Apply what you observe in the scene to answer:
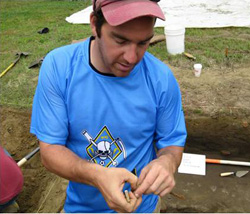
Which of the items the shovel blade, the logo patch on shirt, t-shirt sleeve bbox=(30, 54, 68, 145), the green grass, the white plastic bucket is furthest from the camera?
the white plastic bucket

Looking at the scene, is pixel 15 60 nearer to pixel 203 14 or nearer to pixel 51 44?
pixel 51 44

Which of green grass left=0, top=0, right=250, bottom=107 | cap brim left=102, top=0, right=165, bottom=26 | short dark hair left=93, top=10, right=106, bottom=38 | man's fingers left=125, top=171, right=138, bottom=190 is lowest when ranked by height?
green grass left=0, top=0, right=250, bottom=107

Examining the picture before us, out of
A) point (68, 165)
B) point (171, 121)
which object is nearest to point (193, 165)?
point (171, 121)

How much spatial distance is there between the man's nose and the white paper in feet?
8.48

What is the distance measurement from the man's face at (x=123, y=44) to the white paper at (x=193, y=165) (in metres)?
2.47

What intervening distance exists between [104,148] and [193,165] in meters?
2.31

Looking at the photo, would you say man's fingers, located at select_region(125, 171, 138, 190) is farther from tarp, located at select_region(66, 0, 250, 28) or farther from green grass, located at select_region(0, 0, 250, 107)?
tarp, located at select_region(66, 0, 250, 28)

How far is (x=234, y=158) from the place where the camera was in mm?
3768

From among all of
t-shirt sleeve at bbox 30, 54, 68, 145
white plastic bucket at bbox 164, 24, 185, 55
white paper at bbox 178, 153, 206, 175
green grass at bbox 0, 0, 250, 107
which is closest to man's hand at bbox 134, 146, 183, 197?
t-shirt sleeve at bbox 30, 54, 68, 145

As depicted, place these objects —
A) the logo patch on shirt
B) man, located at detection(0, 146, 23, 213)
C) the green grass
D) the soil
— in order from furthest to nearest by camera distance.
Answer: the green grass < the soil < man, located at detection(0, 146, 23, 213) < the logo patch on shirt

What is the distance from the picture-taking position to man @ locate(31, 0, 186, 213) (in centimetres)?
135

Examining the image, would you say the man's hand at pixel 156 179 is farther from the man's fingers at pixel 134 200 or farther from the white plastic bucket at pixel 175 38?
the white plastic bucket at pixel 175 38

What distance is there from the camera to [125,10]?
4.08 ft

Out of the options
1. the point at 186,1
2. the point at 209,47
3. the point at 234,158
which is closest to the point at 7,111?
the point at 234,158
